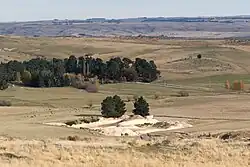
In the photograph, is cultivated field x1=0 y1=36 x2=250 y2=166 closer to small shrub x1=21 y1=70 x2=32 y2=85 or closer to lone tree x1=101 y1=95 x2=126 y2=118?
lone tree x1=101 y1=95 x2=126 y2=118

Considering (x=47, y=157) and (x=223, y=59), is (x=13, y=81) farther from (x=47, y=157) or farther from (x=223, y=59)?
(x=47, y=157)

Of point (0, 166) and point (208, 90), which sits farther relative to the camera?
point (208, 90)

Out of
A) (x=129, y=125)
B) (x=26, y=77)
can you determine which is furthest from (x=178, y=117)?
(x=26, y=77)

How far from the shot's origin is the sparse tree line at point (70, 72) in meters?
110

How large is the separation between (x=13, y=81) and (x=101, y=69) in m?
18.6

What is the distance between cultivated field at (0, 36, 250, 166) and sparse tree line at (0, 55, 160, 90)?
16.7 ft

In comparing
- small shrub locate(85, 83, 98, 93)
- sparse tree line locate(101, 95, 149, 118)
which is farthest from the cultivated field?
sparse tree line locate(101, 95, 149, 118)

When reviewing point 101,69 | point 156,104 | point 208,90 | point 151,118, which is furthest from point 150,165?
point 101,69

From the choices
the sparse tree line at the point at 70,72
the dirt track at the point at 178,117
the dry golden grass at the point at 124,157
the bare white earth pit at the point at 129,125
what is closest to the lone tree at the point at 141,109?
the dirt track at the point at 178,117

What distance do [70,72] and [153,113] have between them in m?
55.6

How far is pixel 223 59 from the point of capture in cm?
15988

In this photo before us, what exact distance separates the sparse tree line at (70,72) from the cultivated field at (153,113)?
5100mm

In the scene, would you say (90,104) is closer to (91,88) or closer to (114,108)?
(91,88)

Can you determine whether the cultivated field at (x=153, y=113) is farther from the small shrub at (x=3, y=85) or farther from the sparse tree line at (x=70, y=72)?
the sparse tree line at (x=70, y=72)
